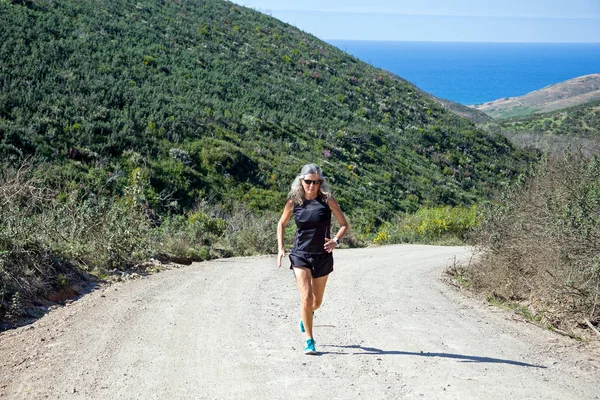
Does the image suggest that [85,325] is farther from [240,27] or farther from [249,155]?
[240,27]

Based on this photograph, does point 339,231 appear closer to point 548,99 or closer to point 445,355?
point 445,355

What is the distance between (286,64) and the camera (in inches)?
1763

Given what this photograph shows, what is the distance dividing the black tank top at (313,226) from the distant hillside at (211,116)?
8.97 metres

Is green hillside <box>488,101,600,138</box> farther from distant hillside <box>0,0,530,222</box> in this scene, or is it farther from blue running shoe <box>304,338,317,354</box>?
blue running shoe <box>304,338,317,354</box>

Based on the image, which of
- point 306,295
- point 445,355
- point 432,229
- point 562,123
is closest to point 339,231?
point 306,295

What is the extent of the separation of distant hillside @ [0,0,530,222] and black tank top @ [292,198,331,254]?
8.97m

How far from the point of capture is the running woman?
6074 millimetres

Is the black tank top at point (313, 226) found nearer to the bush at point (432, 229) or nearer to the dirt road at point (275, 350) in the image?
the dirt road at point (275, 350)

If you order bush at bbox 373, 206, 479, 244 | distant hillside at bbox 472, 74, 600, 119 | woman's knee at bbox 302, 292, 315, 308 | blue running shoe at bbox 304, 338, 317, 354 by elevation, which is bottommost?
bush at bbox 373, 206, 479, 244

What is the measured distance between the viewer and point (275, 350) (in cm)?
615

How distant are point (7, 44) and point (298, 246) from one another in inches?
996

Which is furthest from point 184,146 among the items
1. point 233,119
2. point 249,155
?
point 233,119

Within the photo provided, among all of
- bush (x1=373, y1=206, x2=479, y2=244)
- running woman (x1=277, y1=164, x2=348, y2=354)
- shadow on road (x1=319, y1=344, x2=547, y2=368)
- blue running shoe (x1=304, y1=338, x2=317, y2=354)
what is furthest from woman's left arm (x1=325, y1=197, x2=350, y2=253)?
→ bush (x1=373, y1=206, x2=479, y2=244)

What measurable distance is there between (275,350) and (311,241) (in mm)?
1187
